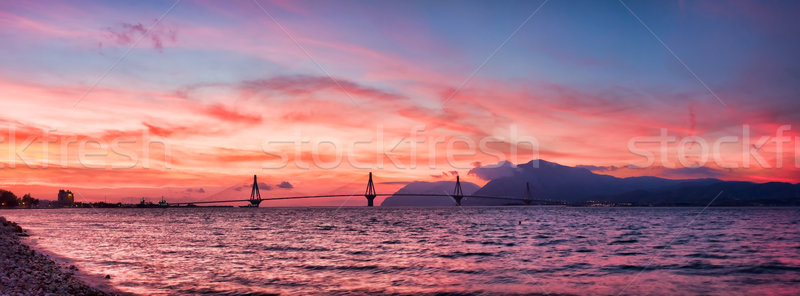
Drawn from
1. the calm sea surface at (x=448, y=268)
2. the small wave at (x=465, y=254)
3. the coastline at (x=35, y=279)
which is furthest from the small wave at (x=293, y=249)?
the coastline at (x=35, y=279)

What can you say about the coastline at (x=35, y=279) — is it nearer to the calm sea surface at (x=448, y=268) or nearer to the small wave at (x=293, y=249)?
the calm sea surface at (x=448, y=268)

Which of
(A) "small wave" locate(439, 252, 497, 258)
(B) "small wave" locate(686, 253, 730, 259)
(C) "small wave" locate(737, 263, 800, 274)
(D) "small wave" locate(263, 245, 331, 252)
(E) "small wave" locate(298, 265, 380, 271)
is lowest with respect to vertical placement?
(D) "small wave" locate(263, 245, 331, 252)

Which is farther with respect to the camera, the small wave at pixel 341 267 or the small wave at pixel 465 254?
the small wave at pixel 465 254

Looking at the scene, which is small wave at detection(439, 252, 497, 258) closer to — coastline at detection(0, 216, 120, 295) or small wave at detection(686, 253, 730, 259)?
small wave at detection(686, 253, 730, 259)

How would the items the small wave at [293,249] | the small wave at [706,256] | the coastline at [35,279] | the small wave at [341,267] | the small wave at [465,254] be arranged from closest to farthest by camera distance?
1. the coastline at [35,279]
2. the small wave at [341,267]
3. the small wave at [706,256]
4. the small wave at [465,254]
5. the small wave at [293,249]

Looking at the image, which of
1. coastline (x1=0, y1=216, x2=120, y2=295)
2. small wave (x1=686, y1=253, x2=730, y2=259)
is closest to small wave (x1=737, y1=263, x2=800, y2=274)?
small wave (x1=686, y1=253, x2=730, y2=259)

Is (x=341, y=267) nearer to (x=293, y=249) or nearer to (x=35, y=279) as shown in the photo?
(x=293, y=249)

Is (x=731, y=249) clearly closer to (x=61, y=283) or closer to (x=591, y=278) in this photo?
(x=591, y=278)

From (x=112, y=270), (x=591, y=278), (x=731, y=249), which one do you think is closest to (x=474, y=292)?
(x=591, y=278)

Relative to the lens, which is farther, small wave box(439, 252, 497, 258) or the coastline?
small wave box(439, 252, 497, 258)

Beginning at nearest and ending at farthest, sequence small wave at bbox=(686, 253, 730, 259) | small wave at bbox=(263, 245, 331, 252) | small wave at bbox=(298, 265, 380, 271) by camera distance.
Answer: small wave at bbox=(298, 265, 380, 271)
small wave at bbox=(686, 253, 730, 259)
small wave at bbox=(263, 245, 331, 252)

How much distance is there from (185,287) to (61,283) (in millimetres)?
4726

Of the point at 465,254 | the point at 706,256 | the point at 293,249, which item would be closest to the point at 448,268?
the point at 465,254

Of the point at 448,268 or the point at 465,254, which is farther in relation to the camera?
the point at 465,254
